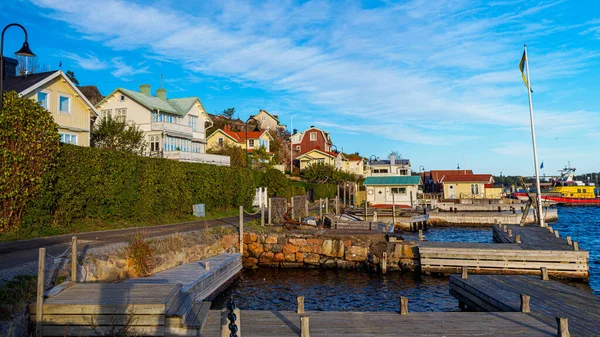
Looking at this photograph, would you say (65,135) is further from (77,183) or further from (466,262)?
(466,262)

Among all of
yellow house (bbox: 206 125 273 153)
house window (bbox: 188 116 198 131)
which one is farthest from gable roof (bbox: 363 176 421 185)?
A: house window (bbox: 188 116 198 131)

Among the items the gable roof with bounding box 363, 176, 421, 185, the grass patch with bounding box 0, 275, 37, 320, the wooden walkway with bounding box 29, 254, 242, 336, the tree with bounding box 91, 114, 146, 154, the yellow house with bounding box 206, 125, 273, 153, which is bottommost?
the wooden walkway with bounding box 29, 254, 242, 336

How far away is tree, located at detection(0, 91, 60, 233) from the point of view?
1469 centimetres

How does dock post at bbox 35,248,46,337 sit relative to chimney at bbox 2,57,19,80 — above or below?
below

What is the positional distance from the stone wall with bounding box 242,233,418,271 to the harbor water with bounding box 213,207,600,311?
74cm

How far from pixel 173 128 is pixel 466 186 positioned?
53.9 metres

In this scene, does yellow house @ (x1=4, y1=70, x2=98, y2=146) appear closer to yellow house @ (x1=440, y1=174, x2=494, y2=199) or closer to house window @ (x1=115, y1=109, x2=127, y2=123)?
house window @ (x1=115, y1=109, x2=127, y2=123)

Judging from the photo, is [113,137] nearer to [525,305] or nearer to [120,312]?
[120,312]

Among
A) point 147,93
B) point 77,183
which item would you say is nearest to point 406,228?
point 77,183

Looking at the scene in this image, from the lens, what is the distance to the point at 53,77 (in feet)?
97.8

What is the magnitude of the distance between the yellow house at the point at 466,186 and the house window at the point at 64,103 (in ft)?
205

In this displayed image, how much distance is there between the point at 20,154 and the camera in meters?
15.0

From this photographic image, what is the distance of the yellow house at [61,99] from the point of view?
93.8 feet

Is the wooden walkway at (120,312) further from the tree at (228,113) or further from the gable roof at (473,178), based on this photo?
the tree at (228,113)
